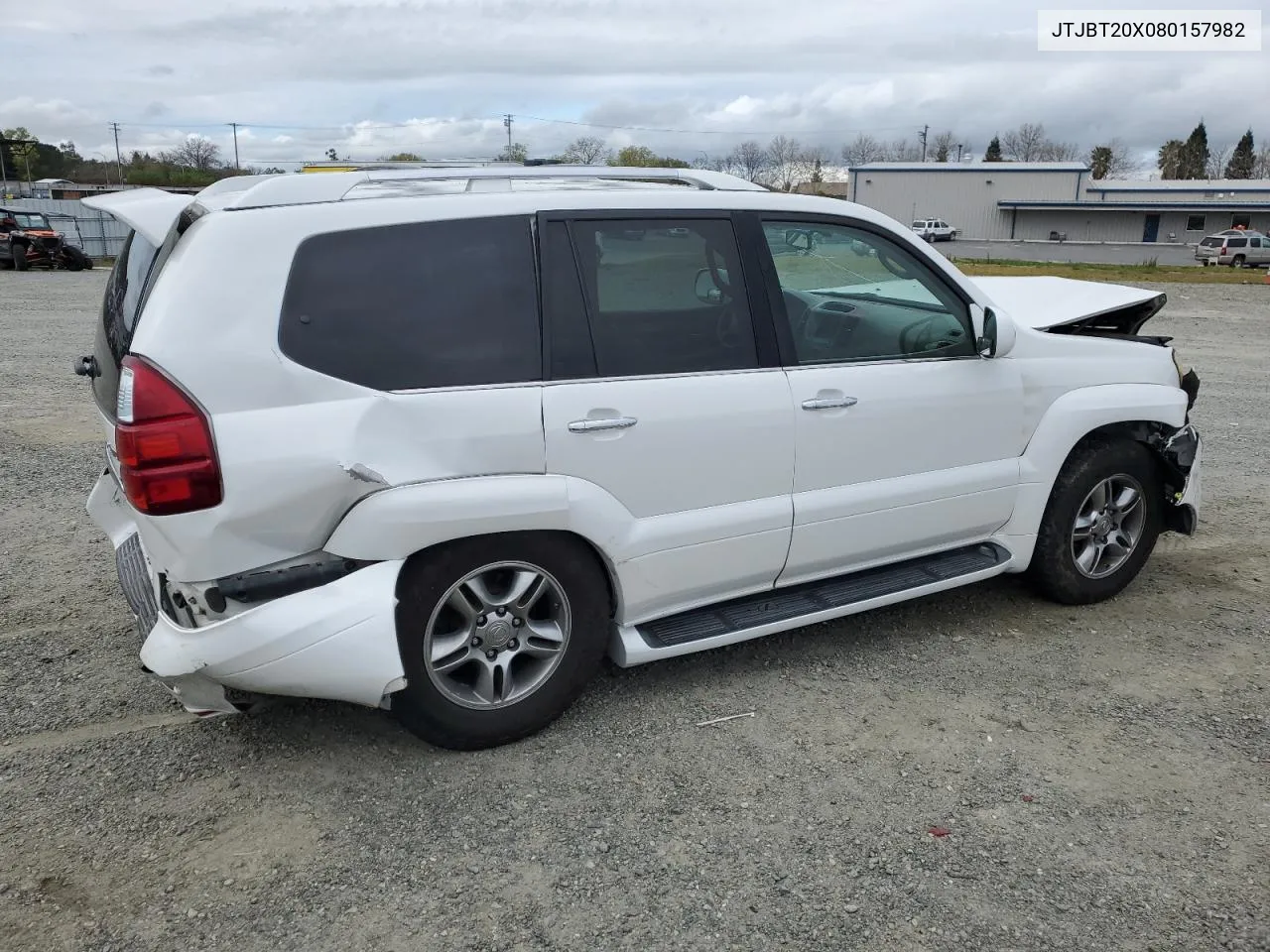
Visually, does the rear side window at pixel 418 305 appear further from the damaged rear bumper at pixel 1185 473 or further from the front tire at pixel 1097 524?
the damaged rear bumper at pixel 1185 473

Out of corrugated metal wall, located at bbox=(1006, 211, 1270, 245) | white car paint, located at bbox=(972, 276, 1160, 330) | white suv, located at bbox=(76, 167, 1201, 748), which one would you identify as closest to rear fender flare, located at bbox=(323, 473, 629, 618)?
white suv, located at bbox=(76, 167, 1201, 748)

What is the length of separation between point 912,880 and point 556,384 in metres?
1.85

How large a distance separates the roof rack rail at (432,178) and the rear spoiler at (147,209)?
0.70ft

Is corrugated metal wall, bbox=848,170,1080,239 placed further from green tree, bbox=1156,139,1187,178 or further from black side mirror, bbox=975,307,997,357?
black side mirror, bbox=975,307,997,357

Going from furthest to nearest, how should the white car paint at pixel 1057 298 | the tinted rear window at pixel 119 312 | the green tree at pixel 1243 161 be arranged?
the green tree at pixel 1243 161
the white car paint at pixel 1057 298
the tinted rear window at pixel 119 312

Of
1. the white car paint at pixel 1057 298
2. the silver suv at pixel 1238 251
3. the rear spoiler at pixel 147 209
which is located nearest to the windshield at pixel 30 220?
the rear spoiler at pixel 147 209

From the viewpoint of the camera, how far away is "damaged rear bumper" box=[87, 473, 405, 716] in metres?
2.94

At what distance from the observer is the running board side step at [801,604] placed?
11.8 ft

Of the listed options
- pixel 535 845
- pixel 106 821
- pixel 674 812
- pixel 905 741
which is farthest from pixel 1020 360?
pixel 106 821

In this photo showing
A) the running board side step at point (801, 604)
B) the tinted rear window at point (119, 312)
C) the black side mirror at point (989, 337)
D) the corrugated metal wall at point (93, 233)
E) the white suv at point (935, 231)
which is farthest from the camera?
the white suv at point (935, 231)

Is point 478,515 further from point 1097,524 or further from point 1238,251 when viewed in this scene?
point 1238,251

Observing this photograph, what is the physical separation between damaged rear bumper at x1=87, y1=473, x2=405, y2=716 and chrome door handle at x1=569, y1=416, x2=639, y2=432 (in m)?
0.72

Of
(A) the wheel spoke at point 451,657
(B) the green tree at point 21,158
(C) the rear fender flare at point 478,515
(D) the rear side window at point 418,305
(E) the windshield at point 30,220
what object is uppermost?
(B) the green tree at point 21,158

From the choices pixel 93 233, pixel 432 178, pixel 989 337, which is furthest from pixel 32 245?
pixel 989 337
